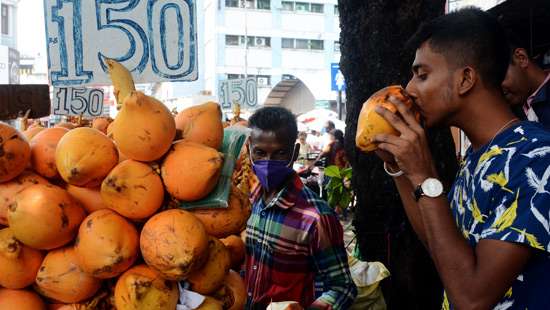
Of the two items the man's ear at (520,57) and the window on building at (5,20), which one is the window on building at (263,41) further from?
the man's ear at (520,57)

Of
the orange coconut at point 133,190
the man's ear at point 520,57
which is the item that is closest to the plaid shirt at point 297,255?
the orange coconut at point 133,190

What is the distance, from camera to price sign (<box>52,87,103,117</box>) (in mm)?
6965

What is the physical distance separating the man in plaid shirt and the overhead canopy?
8.32 feet

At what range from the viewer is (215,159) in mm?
1512

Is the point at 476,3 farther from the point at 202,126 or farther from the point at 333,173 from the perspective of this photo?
the point at 202,126

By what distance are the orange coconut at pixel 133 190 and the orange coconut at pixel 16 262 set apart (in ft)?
0.94

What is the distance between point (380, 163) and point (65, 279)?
2405mm

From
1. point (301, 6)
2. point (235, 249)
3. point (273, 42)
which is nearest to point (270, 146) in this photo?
point (235, 249)

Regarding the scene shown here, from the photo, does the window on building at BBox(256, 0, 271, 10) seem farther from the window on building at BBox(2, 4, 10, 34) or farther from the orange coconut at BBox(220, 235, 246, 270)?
the orange coconut at BBox(220, 235, 246, 270)

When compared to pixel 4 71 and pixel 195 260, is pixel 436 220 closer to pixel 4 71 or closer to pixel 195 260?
pixel 195 260

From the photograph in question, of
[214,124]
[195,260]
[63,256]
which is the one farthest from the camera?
[214,124]

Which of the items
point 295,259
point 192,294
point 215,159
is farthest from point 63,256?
point 295,259

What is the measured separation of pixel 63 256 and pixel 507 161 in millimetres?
1319

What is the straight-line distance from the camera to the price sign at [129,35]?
3.10 metres
